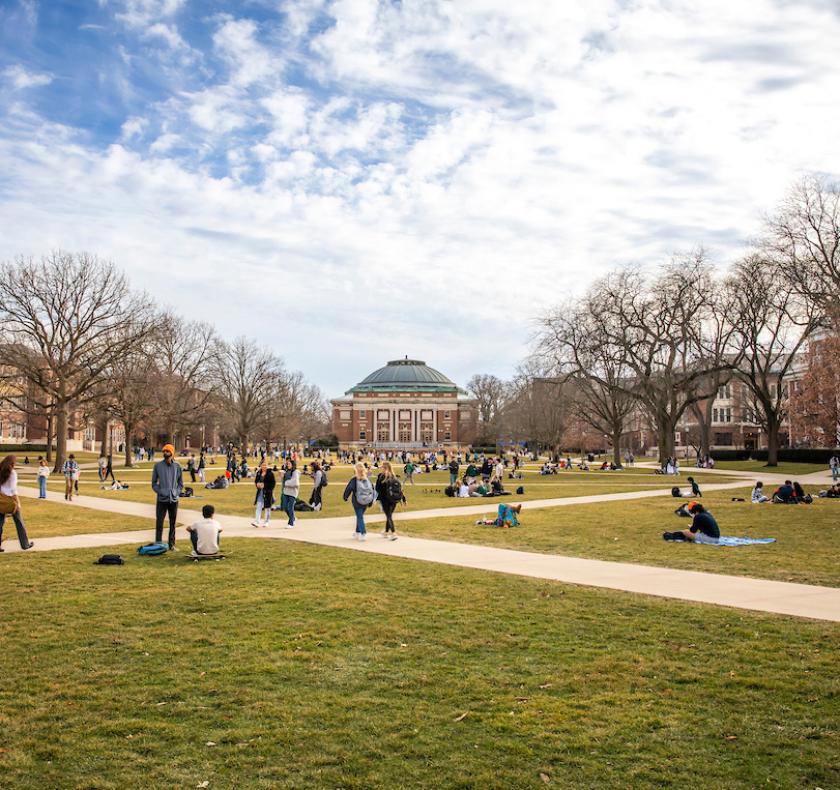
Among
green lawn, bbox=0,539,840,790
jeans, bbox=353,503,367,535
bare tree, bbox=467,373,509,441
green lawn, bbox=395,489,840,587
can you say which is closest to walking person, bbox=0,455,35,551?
green lawn, bbox=0,539,840,790

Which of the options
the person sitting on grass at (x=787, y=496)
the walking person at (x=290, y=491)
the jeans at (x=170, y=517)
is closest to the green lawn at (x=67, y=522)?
the walking person at (x=290, y=491)

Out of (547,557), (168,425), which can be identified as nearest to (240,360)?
(168,425)

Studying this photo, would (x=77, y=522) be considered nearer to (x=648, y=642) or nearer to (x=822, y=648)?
(x=648, y=642)

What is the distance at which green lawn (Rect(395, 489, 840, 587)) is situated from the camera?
13132 mm

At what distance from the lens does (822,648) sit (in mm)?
7734

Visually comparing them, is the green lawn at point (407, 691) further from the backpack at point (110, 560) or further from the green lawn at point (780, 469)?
the green lawn at point (780, 469)

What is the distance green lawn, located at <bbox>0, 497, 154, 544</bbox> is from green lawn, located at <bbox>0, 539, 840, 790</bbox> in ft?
24.5

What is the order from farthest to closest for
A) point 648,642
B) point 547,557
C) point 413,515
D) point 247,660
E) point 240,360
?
1. point 240,360
2. point 413,515
3. point 547,557
4. point 648,642
5. point 247,660

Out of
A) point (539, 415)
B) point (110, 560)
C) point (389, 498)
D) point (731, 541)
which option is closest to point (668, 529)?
point (731, 541)

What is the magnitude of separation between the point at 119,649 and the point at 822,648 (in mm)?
6919

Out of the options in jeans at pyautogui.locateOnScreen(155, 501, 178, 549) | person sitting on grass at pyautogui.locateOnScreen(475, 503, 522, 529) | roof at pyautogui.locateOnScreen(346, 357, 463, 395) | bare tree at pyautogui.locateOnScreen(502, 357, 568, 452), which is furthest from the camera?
roof at pyautogui.locateOnScreen(346, 357, 463, 395)

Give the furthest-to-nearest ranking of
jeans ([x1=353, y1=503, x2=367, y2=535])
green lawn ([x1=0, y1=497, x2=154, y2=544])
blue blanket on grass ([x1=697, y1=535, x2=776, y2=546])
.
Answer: green lawn ([x1=0, y1=497, x2=154, y2=544]) < jeans ([x1=353, y1=503, x2=367, y2=535]) < blue blanket on grass ([x1=697, y1=535, x2=776, y2=546])

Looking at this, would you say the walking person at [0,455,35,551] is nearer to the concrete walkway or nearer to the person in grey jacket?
the concrete walkway

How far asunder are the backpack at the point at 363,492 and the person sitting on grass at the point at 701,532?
6.27 m
